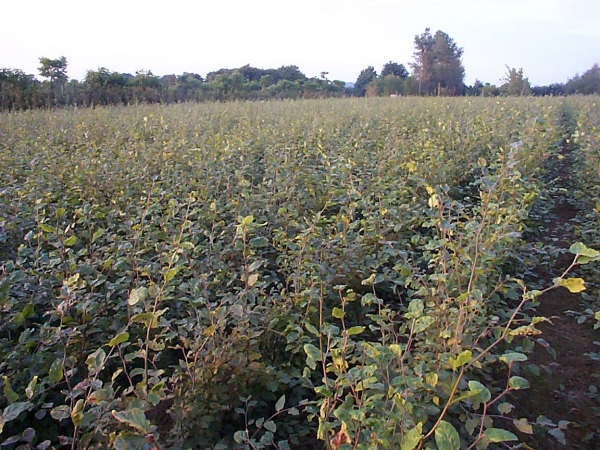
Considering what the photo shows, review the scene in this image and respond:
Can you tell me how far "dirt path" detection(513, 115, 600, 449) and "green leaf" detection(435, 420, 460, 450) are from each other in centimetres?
67

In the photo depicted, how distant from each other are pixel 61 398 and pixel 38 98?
49.7 feet

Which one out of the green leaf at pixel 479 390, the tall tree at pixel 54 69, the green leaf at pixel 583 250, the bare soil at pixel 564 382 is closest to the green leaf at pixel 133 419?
the green leaf at pixel 479 390

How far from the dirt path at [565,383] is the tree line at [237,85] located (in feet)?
41.3

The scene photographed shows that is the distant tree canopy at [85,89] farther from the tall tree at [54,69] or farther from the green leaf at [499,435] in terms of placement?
the green leaf at [499,435]

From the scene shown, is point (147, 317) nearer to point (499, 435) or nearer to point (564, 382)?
point (499, 435)

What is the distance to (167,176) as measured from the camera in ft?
13.9

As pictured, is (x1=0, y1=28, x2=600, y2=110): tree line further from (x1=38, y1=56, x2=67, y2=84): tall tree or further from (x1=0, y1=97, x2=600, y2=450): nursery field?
(x1=0, y1=97, x2=600, y2=450): nursery field

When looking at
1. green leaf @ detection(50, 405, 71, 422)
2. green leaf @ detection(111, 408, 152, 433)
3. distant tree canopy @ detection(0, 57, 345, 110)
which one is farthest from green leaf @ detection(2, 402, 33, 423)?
distant tree canopy @ detection(0, 57, 345, 110)

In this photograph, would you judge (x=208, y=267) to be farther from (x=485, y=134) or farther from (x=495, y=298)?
(x=485, y=134)

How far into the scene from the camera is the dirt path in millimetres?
2098

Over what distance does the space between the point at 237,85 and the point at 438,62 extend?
28394 mm

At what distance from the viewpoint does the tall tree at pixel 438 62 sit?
43281 mm

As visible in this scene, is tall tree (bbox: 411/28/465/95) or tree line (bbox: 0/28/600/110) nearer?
tree line (bbox: 0/28/600/110)

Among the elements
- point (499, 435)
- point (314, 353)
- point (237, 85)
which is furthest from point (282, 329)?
point (237, 85)
